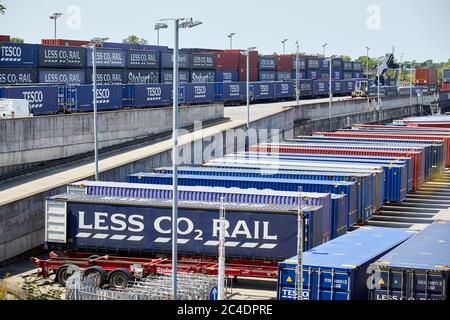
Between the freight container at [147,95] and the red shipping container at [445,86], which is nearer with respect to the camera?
the freight container at [147,95]

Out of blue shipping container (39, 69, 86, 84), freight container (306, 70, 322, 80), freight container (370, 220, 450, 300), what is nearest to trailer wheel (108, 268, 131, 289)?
freight container (370, 220, 450, 300)

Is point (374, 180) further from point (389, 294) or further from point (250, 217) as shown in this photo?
point (389, 294)

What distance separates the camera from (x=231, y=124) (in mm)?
72125

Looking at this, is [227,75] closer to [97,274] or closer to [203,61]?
[203,61]

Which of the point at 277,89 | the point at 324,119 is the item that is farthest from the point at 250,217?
the point at 277,89

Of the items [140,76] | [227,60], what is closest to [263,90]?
[227,60]

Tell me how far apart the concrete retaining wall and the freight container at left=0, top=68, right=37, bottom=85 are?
7.60 metres

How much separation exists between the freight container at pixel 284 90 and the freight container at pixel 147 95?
3600cm

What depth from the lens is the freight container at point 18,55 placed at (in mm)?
60875

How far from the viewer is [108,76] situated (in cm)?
7456

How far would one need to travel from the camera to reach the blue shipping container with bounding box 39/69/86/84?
65325mm

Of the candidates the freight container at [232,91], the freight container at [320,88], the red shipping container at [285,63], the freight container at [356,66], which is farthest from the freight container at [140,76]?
the freight container at [356,66]

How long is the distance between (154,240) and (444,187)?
34.8 meters

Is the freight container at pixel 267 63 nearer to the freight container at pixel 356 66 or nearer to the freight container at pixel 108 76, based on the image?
the freight container at pixel 108 76
